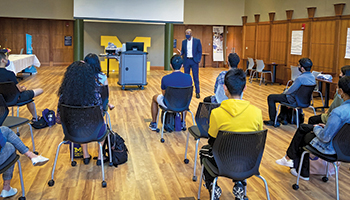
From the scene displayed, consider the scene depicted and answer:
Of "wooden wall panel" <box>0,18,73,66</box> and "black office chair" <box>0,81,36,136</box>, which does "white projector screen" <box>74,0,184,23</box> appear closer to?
"wooden wall panel" <box>0,18,73,66</box>

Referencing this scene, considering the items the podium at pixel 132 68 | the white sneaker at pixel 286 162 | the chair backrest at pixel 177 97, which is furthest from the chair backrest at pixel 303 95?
the podium at pixel 132 68

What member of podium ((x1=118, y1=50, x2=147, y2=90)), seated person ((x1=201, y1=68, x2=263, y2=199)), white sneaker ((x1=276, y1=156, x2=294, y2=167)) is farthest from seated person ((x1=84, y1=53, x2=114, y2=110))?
podium ((x1=118, y1=50, x2=147, y2=90))

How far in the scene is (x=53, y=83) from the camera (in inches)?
437

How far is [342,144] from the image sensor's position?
3.18 meters

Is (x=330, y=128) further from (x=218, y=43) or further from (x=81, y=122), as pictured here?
(x=218, y=43)

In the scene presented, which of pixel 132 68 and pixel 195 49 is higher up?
pixel 195 49

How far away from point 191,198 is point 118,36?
42.8ft

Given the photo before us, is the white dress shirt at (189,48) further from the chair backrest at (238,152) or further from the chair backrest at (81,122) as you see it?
the chair backrest at (238,152)

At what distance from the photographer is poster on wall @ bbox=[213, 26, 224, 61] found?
59.4ft

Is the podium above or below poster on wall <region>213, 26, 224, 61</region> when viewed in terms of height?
below

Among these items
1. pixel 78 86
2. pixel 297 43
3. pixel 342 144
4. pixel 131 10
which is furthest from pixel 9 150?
pixel 131 10

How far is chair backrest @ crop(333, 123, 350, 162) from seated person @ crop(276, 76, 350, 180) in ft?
0.22

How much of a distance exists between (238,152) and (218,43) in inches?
633

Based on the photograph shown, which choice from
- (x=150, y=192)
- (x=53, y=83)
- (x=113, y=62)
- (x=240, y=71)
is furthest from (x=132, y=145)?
(x=113, y=62)
